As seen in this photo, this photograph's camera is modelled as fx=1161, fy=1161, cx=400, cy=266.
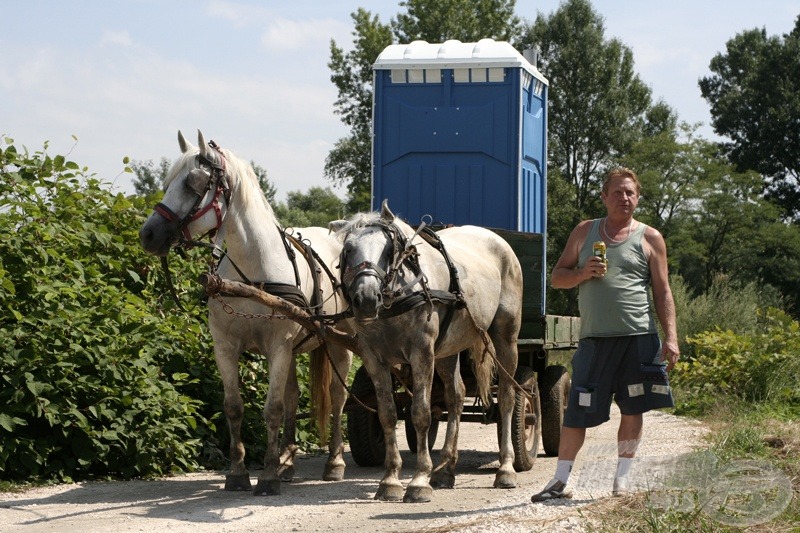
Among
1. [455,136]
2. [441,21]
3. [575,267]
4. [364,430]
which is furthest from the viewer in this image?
[441,21]

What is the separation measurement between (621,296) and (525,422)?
2.87 metres

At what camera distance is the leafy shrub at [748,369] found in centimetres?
1273

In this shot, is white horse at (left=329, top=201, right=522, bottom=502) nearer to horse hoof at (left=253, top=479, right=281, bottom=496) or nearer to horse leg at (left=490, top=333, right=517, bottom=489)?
horse leg at (left=490, top=333, right=517, bottom=489)

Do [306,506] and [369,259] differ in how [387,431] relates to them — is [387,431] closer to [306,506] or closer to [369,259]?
[306,506]

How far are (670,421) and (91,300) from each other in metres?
6.69

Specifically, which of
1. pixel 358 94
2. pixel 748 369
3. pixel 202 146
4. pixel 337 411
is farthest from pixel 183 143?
pixel 358 94

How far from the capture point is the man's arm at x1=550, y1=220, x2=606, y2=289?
6344 millimetres

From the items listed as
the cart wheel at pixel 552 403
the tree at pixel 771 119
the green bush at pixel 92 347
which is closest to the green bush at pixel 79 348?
the green bush at pixel 92 347

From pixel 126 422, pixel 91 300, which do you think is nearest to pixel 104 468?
pixel 126 422

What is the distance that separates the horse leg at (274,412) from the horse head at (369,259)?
0.84 metres

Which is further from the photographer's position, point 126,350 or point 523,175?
point 523,175

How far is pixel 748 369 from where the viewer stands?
42.7 ft

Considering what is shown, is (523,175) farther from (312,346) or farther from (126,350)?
(126,350)

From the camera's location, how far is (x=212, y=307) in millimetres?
7574
